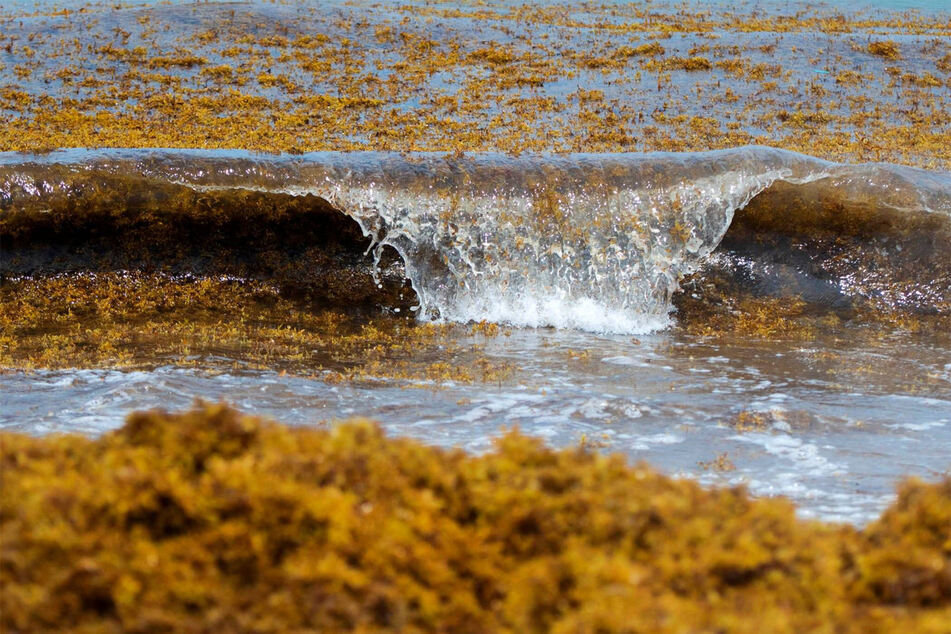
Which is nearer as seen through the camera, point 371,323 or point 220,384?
point 220,384

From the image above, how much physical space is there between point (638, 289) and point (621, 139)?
7.14 meters

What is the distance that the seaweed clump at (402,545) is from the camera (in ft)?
8.26

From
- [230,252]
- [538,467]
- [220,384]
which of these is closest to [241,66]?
[230,252]

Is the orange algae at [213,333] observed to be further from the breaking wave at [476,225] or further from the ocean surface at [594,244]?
the breaking wave at [476,225]

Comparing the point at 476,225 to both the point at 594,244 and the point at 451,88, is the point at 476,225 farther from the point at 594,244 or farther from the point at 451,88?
the point at 451,88

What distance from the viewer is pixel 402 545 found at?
106 inches

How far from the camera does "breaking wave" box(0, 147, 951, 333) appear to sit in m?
12.2

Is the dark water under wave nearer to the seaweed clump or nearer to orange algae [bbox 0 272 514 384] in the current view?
orange algae [bbox 0 272 514 384]

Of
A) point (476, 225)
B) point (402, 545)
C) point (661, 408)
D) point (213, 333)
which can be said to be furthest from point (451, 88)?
point (402, 545)

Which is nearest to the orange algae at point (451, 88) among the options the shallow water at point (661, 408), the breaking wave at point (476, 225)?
the breaking wave at point (476, 225)

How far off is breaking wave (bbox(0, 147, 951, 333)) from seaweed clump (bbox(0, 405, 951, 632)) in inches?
349

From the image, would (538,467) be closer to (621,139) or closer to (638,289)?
(638,289)

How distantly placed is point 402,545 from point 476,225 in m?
9.99

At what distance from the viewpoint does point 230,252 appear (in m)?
12.5
